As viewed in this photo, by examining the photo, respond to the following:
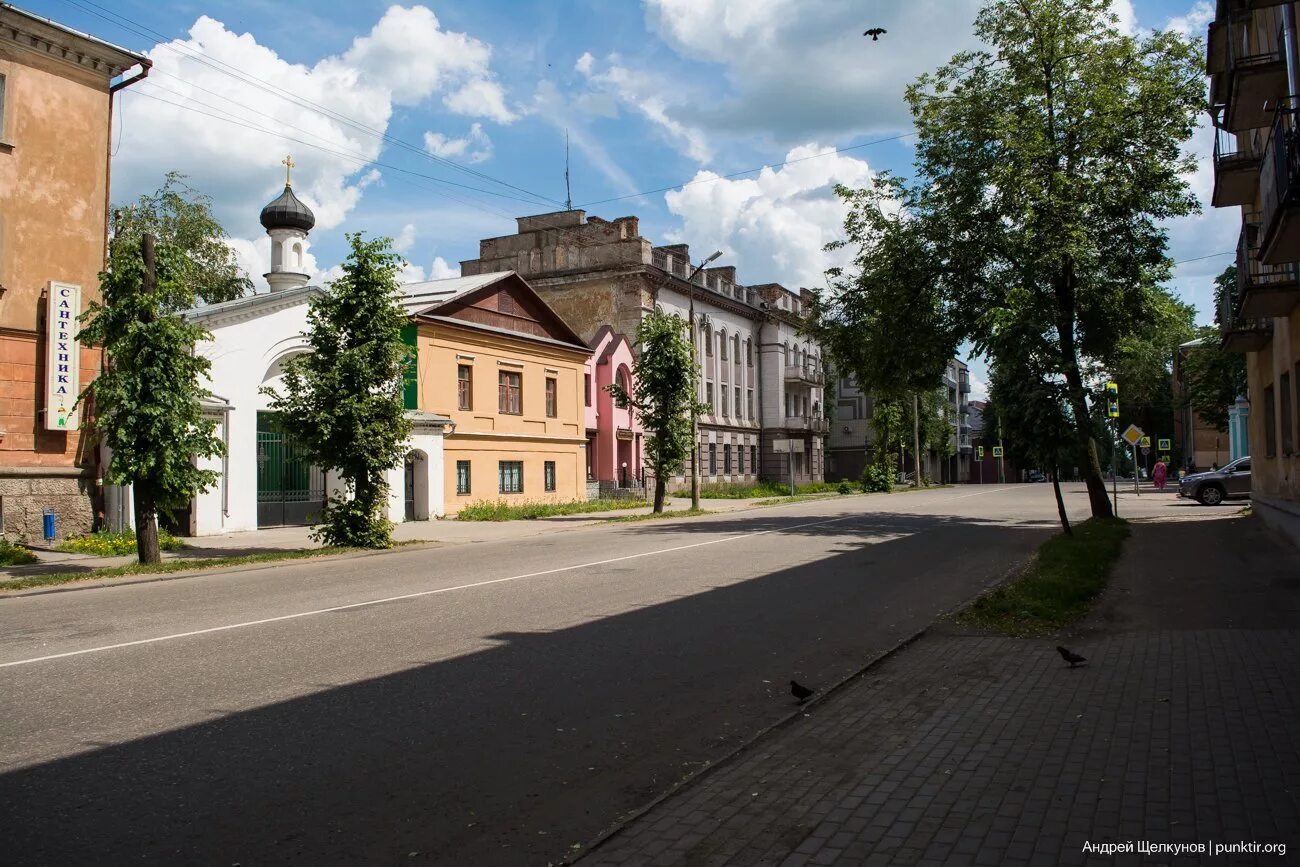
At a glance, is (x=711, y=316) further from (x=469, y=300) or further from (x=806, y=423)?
(x=469, y=300)

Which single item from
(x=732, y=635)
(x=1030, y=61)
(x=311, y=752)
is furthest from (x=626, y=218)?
(x=311, y=752)

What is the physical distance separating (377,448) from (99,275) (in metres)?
5.88

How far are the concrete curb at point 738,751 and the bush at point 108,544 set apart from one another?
1626 cm

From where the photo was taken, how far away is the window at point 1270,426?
20609 millimetres

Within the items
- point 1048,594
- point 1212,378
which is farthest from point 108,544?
point 1212,378

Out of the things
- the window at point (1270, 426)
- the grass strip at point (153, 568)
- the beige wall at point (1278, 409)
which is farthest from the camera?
the window at point (1270, 426)

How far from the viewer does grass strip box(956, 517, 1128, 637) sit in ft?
29.8

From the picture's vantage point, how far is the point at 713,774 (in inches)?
189

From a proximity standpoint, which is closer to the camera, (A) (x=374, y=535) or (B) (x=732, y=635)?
(B) (x=732, y=635)

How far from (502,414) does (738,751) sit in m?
29.7

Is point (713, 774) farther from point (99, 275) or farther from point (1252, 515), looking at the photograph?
point (1252, 515)

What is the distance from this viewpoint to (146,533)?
16344 mm

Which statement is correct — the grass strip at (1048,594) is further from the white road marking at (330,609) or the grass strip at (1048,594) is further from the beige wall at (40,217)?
the beige wall at (40,217)

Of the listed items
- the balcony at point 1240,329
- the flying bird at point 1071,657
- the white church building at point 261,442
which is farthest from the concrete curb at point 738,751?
the balcony at point 1240,329
